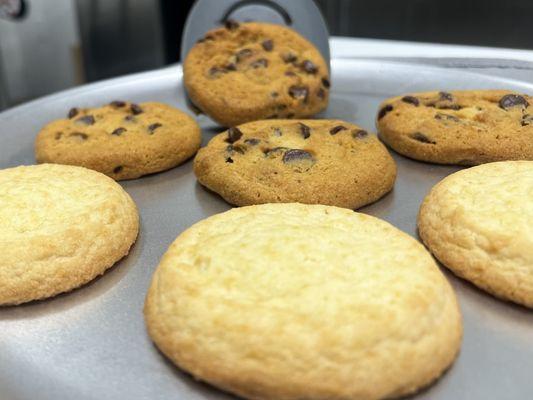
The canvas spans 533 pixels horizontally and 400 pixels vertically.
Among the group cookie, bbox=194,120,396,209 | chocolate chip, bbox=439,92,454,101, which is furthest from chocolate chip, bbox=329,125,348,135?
chocolate chip, bbox=439,92,454,101

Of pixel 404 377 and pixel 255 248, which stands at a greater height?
pixel 255 248

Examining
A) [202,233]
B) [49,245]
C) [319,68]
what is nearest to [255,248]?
[202,233]

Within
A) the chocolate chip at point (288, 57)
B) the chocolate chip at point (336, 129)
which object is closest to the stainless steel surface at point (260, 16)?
the chocolate chip at point (288, 57)

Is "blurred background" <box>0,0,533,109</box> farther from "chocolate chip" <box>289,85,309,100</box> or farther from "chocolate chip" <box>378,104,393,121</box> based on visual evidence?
"chocolate chip" <box>378,104,393,121</box>

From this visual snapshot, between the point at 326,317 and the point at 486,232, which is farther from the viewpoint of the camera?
the point at 486,232

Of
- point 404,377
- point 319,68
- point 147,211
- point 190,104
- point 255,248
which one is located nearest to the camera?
point 404,377

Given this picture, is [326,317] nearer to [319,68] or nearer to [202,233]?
[202,233]
